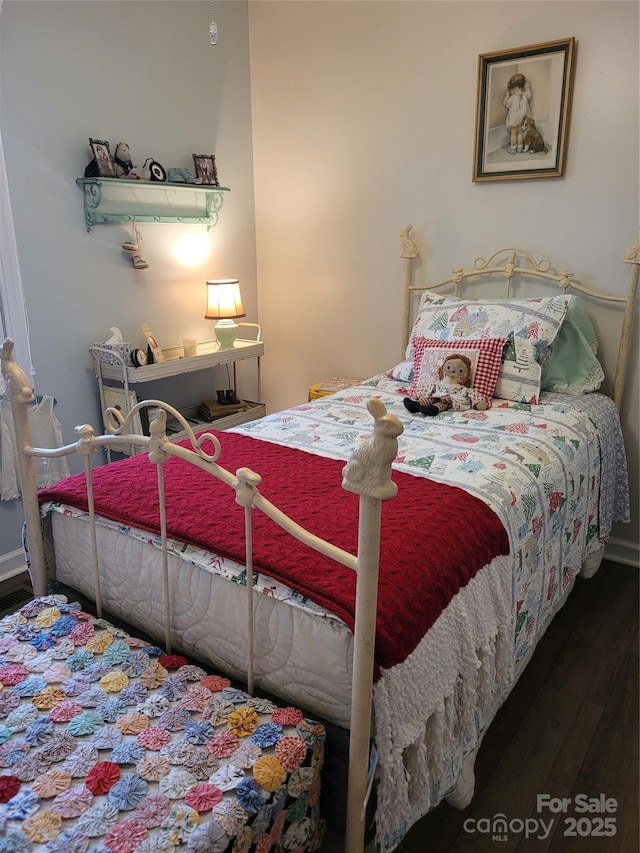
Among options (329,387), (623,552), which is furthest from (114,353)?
(623,552)

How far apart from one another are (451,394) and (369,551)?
58.1 inches

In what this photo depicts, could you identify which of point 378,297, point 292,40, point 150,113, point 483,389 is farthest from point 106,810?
point 292,40

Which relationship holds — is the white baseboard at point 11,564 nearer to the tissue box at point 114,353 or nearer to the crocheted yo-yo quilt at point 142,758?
the tissue box at point 114,353

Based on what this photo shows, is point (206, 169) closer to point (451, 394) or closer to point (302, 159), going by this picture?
point (302, 159)

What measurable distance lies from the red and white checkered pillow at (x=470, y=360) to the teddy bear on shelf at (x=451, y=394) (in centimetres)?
2

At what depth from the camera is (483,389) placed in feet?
8.03

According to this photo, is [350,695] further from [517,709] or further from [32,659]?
[517,709]

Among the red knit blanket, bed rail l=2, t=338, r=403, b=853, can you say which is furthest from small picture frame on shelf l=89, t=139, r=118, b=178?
bed rail l=2, t=338, r=403, b=853

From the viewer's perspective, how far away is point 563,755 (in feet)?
5.74

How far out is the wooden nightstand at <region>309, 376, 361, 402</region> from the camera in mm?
3220

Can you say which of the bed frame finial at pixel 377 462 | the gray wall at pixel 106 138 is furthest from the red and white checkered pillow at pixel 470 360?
the bed frame finial at pixel 377 462

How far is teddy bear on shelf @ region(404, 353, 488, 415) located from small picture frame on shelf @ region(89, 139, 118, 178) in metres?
1.64

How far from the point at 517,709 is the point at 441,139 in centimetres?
245

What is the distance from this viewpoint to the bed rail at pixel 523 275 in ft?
8.25
